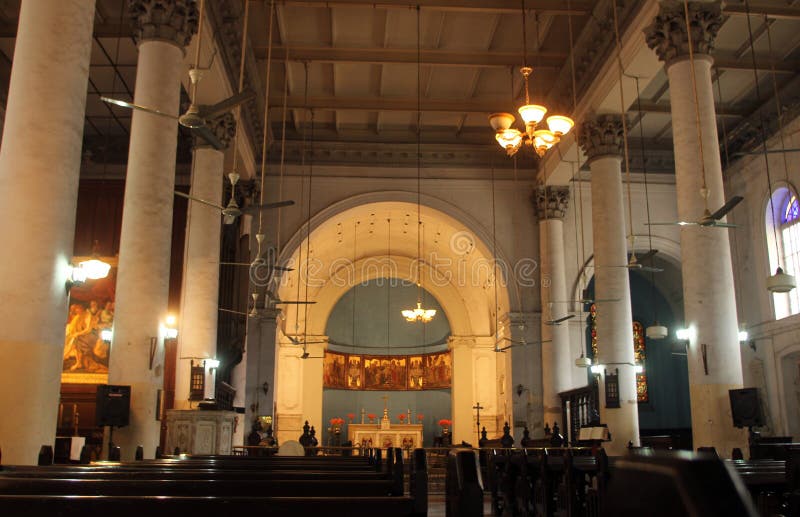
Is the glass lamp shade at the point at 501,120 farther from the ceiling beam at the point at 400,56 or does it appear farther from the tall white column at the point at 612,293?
the ceiling beam at the point at 400,56

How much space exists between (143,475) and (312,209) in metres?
15.8

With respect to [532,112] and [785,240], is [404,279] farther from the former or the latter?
[532,112]

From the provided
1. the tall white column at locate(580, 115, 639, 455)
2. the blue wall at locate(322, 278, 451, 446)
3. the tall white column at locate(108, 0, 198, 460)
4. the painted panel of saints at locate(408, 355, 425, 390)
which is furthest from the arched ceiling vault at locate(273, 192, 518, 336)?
the tall white column at locate(108, 0, 198, 460)

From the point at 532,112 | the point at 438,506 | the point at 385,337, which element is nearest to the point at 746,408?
the point at 532,112

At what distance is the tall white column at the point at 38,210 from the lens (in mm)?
5668

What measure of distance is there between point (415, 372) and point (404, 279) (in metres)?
4.07

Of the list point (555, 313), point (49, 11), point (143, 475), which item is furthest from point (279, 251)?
point (143, 475)

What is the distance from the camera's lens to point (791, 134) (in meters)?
15.4

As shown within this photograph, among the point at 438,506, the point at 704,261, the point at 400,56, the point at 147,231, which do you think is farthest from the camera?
the point at 400,56

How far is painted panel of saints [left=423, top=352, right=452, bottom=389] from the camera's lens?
2788 centimetres

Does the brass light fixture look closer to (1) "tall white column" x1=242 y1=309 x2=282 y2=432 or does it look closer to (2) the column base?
(2) the column base

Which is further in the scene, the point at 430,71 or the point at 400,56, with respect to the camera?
the point at 430,71

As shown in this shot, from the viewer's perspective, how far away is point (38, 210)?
593 cm

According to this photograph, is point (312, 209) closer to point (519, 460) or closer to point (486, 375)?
point (486, 375)
